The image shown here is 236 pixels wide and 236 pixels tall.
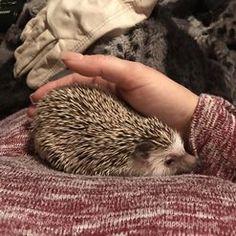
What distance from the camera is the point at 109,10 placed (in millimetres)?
1652

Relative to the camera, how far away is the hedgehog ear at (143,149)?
134cm

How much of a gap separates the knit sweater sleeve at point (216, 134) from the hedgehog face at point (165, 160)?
0.13 ft

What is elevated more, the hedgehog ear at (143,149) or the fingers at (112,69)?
the fingers at (112,69)

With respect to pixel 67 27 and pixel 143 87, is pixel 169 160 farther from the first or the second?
pixel 67 27

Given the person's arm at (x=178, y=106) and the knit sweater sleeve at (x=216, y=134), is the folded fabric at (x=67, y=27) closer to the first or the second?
the person's arm at (x=178, y=106)

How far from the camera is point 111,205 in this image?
1011 millimetres

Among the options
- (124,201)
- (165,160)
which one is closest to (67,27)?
(165,160)

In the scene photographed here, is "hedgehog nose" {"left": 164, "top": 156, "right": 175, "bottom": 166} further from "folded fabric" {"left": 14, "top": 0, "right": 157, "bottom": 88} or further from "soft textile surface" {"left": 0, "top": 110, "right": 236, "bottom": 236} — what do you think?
"folded fabric" {"left": 14, "top": 0, "right": 157, "bottom": 88}

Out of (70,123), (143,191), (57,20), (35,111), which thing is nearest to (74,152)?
(70,123)

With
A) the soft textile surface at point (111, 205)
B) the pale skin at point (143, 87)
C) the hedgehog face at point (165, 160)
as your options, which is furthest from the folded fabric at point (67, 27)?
the soft textile surface at point (111, 205)

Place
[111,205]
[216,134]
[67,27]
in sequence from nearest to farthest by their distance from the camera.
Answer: [111,205]
[216,134]
[67,27]

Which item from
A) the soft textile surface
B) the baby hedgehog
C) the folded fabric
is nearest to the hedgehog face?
the baby hedgehog

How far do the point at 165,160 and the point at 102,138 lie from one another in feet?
0.56

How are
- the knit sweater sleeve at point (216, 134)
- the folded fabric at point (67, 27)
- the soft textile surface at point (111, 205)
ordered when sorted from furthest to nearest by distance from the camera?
the folded fabric at point (67, 27) < the knit sweater sleeve at point (216, 134) < the soft textile surface at point (111, 205)
